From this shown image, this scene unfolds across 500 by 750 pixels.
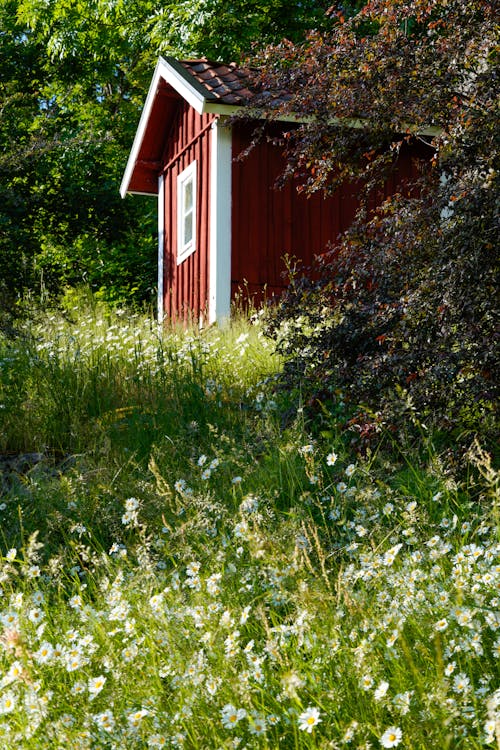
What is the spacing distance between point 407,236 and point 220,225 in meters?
7.42

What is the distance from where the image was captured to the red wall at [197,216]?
12859 millimetres

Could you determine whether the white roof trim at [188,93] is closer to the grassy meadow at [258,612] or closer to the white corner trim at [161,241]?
the white corner trim at [161,241]

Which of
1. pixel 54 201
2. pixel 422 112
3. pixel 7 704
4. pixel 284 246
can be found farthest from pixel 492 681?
pixel 54 201

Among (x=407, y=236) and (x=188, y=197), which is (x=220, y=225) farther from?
(x=407, y=236)

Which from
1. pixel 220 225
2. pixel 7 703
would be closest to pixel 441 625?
pixel 7 703

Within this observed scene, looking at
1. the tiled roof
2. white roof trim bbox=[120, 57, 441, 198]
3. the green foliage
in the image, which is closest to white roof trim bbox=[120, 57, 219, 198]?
white roof trim bbox=[120, 57, 441, 198]

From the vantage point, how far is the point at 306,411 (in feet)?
18.6

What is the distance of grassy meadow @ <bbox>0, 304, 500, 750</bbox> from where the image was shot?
2555 mm

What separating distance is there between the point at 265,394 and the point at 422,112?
6.87 ft

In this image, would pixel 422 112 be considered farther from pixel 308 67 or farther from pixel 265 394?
pixel 265 394

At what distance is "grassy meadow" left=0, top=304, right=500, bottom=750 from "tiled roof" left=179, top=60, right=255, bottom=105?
250 inches

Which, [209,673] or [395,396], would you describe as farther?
[395,396]

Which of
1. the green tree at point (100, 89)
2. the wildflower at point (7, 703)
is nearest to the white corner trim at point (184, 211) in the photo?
the green tree at point (100, 89)

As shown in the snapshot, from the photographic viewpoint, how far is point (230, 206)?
12.4 meters
